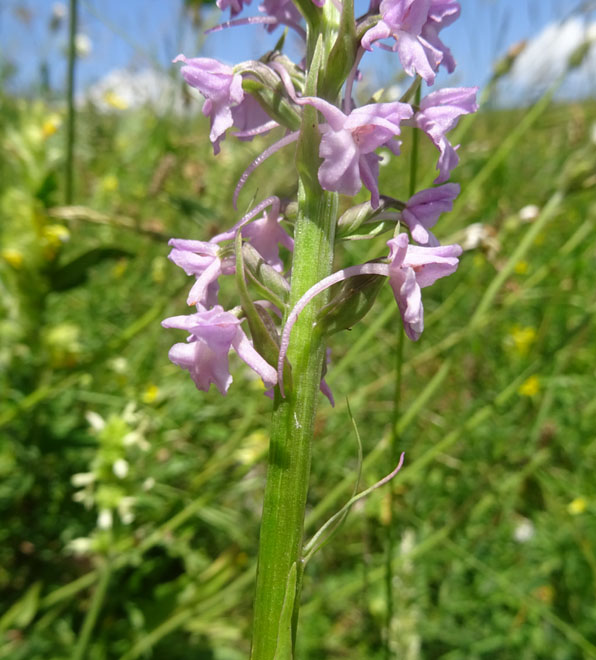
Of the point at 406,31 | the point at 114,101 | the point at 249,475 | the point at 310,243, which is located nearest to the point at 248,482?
the point at 249,475

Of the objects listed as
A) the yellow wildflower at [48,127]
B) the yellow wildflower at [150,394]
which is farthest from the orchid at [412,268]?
the yellow wildflower at [48,127]

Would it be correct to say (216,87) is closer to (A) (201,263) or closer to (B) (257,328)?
(A) (201,263)

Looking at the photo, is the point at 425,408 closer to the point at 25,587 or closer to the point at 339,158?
the point at 25,587

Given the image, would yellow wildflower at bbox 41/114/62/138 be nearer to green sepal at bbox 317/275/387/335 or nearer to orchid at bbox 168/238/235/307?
orchid at bbox 168/238/235/307

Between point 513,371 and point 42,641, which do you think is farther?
point 513,371

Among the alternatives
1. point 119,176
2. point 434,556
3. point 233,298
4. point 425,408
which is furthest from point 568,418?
point 119,176

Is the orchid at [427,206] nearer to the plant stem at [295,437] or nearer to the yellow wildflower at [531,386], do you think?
the plant stem at [295,437]

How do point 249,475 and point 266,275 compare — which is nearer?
point 266,275

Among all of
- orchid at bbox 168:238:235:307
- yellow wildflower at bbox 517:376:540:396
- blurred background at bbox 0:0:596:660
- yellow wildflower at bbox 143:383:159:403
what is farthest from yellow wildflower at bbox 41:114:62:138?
yellow wildflower at bbox 517:376:540:396
